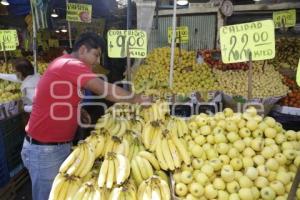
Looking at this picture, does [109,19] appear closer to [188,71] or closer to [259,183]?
[188,71]

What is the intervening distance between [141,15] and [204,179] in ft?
12.0

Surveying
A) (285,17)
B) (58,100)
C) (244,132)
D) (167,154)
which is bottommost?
(167,154)

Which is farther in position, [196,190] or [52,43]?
[52,43]

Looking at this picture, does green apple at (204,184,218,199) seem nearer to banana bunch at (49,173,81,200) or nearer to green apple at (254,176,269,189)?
green apple at (254,176,269,189)

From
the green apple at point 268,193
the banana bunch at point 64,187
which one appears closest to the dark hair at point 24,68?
the banana bunch at point 64,187

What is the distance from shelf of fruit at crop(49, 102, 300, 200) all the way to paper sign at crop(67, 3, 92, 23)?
424 centimetres

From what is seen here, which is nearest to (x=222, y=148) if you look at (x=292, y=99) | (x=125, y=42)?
(x=125, y=42)

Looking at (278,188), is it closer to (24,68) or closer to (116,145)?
(116,145)

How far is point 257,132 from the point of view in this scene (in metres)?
2.36

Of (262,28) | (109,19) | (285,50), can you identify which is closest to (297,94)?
(285,50)

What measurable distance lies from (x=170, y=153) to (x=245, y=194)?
1.99ft

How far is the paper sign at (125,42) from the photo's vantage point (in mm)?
3625

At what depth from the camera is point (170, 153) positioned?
2262 mm

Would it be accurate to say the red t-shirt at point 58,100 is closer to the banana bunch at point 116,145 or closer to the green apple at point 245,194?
the banana bunch at point 116,145
